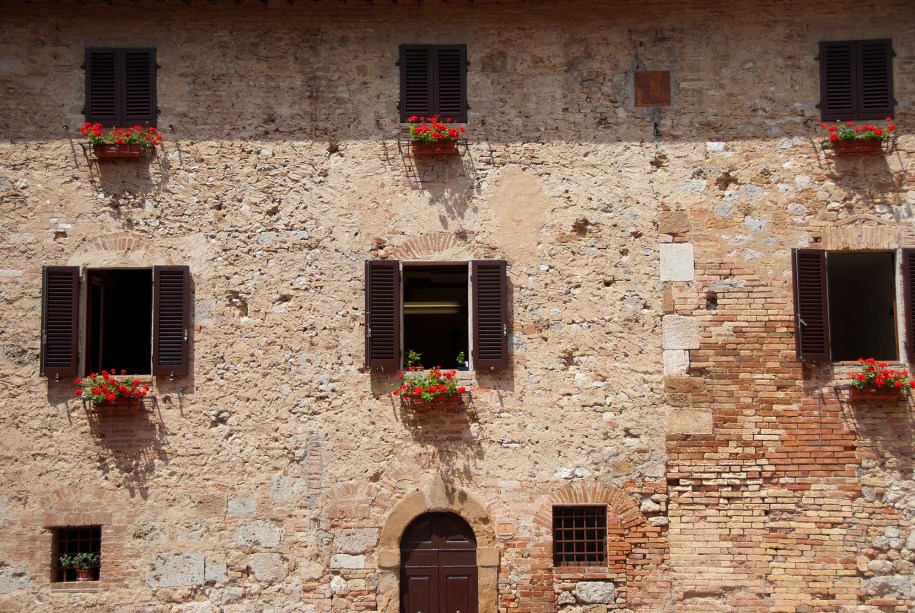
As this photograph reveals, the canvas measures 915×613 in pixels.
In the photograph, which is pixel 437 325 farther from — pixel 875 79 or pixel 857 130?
pixel 875 79

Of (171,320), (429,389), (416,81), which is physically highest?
(416,81)

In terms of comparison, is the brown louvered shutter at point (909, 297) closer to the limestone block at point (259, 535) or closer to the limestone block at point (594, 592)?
the limestone block at point (594, 592)

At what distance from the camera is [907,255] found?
1043 centimetres

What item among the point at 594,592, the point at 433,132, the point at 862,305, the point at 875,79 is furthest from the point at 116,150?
the point at 862,305

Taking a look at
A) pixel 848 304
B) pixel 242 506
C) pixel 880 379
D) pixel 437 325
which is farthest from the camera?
pixel 437 325

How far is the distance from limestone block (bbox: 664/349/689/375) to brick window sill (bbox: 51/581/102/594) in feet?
22.6

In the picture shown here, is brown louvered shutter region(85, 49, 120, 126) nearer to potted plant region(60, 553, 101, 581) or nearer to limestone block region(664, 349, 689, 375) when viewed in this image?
potted plant region(60, 553, 101, 581)

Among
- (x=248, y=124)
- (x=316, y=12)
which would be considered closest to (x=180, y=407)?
(x=248, y=124)

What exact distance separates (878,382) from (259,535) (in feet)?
23.4

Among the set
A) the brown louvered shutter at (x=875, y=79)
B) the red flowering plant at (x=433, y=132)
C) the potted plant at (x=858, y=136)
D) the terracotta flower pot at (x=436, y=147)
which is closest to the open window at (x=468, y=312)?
the terracotta flower pot at (x=436, y=147)

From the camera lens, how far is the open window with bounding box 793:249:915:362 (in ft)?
34.1

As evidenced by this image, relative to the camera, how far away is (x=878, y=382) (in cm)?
1005

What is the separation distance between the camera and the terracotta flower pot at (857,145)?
10.5 metres

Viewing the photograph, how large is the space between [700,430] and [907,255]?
3.13m
